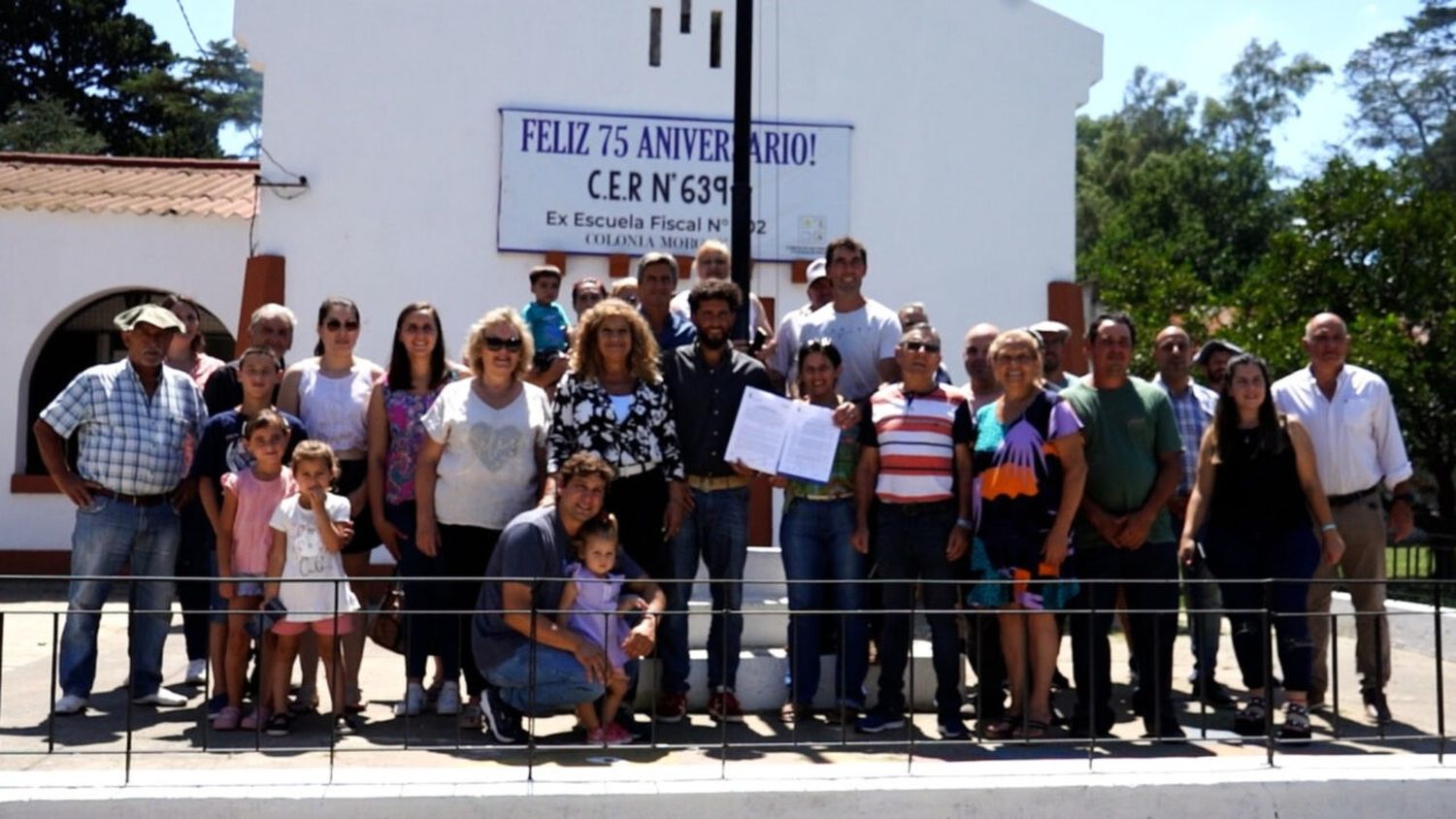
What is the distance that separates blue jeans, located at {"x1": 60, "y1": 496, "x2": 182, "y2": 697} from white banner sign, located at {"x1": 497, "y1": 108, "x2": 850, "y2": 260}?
5075 mm

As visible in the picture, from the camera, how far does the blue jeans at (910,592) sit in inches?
244

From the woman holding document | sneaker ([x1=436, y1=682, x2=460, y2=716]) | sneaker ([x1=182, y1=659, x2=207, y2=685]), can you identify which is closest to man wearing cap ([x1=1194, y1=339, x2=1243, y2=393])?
the woman holding document

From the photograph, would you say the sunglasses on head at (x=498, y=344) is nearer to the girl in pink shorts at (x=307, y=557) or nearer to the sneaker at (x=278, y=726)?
the girl in pink shorts at (x=307, y=557)

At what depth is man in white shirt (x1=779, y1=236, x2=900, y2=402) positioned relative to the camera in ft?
23.5

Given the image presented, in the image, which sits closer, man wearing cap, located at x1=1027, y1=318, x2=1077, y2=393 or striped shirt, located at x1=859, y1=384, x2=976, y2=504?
striped shirt, located at x1=859, y1=384, x2=976, y2=504

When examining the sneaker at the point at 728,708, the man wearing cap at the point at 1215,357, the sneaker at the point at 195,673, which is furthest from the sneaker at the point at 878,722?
the sneaker at the point at 195,673

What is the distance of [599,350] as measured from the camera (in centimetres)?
631

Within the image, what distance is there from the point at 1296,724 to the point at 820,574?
81.2 inches

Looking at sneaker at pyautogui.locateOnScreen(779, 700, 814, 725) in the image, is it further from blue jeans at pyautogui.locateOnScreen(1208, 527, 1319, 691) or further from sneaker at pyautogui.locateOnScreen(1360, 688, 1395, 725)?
sneaker at pyautogui.locateOnScreen(1360, 688, 1395, 725)

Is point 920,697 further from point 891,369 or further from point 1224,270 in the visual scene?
point 1224,270

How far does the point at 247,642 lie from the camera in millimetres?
6258

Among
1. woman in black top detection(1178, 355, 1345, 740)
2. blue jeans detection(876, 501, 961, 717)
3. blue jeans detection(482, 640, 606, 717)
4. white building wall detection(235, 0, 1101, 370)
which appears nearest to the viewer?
blue jeans detection(482, 640, 606, 717)

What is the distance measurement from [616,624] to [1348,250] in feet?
48.9

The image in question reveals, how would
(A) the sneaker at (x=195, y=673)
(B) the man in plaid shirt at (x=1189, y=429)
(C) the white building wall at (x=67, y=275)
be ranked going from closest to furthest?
(A) the sneaker at (x=195, y=673)
(B) the man in plaid shirt at (x=1189, y=429)
(C) the white building wall at (x=67, y=275)
